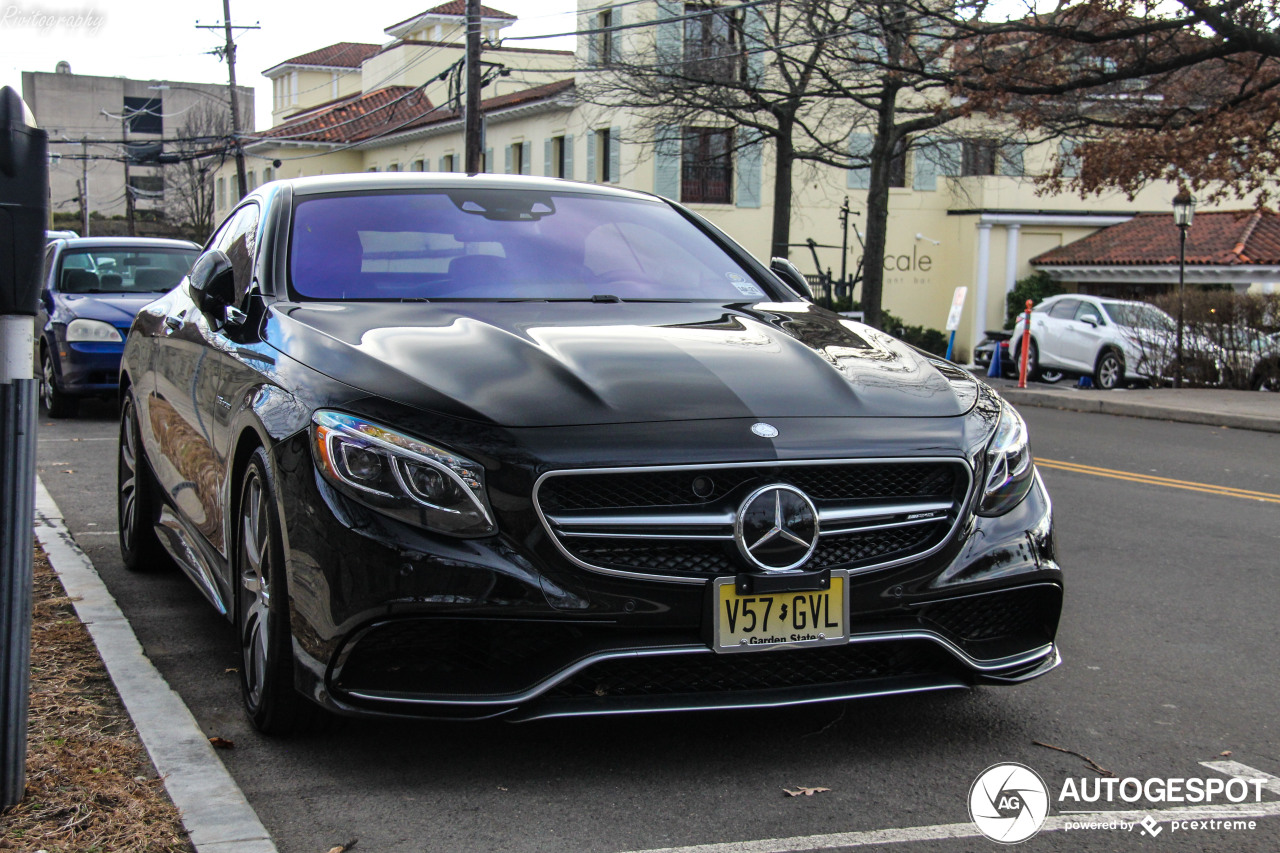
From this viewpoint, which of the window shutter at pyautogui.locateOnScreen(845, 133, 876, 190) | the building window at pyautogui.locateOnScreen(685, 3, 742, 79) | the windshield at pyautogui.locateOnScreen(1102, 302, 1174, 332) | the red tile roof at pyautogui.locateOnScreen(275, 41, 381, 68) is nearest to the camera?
the windshield at pyautogui.locateOnScreen(1102, 302, 1174, 332)

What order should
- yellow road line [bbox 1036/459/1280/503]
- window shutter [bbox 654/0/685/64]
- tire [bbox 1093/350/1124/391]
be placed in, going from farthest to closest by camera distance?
window shutter [bbox 654/0/685/64]
tire [bbox 1093/350/1124/391]
yellow road line [bbox 1036/459/1280/503]

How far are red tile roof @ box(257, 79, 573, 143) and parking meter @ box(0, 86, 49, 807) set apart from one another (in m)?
46.5

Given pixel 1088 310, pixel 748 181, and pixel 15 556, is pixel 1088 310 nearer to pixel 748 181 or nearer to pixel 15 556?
pixel 748 181

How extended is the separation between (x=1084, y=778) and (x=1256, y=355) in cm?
1764

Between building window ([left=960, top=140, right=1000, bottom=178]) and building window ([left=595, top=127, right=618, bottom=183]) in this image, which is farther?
building window ([left=960, top=140, right=1000, bottom=178])

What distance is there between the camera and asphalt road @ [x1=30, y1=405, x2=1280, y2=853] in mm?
3281

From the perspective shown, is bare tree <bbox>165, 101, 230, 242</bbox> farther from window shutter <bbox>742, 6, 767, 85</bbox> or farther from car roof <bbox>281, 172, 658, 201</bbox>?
car roof <bbox>281, 172, 658, 201</bbox>

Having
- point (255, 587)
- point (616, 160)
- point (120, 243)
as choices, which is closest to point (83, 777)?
point (255, 587)

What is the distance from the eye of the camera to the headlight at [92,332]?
13.2 metres

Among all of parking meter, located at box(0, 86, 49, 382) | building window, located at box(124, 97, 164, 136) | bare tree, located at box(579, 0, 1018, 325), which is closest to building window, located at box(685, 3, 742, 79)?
bare tree, located at box(579, 0, 1018, 325)

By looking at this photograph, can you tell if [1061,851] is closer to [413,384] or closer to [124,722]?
[413,384]

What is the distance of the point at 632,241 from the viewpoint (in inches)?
203

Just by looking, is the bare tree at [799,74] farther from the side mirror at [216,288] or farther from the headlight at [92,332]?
the side mirror at [216,288]

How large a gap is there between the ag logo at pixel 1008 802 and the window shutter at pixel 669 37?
2976 cm
